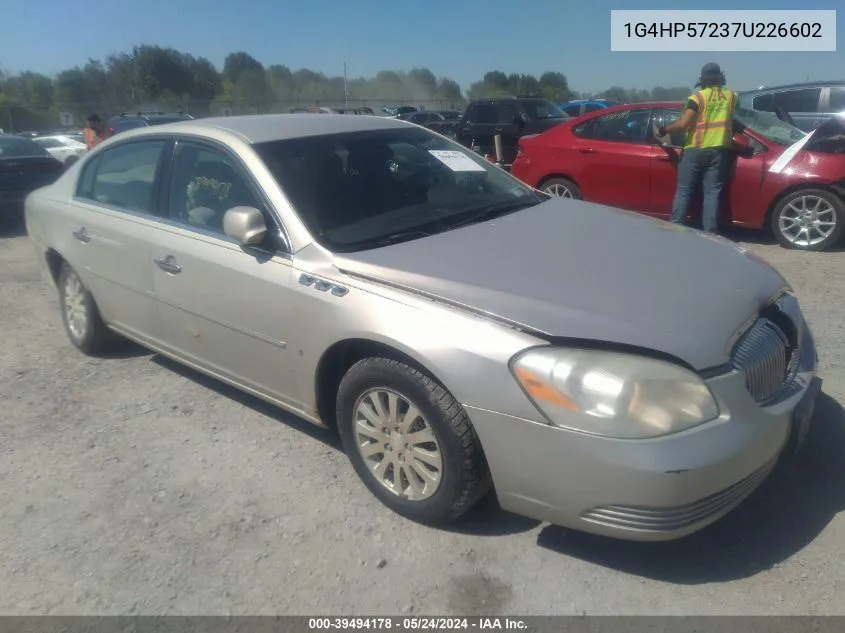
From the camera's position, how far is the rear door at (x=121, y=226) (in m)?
3.93

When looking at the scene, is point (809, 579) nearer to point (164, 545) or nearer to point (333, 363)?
point (333, 363)

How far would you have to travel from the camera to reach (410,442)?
2771 millimetres

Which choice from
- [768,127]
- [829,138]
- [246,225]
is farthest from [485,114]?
[246,225]

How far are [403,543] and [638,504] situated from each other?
3.15ft

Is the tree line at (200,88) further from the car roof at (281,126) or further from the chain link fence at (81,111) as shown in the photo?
the car roof at (281,126)

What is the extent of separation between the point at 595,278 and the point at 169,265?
2.20m

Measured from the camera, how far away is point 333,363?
3.04 metres

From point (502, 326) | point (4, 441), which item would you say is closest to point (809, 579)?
point (502, 326)

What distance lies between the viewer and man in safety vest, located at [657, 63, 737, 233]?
663 centimetres

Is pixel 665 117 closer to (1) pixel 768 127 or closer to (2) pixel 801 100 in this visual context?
(1) pixel 768 127

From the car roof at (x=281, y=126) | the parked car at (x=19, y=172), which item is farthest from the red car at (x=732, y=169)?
the parked car at (x=19, y=172)

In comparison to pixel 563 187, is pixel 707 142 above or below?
above

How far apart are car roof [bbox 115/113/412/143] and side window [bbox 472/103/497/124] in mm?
10031

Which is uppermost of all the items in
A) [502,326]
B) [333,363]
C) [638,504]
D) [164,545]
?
→ [502,326]
